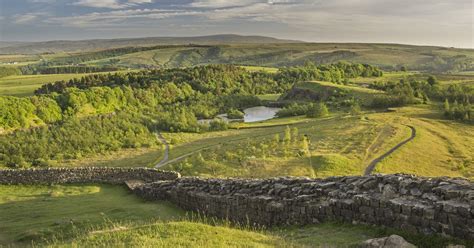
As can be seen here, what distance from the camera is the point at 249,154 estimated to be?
5094cm

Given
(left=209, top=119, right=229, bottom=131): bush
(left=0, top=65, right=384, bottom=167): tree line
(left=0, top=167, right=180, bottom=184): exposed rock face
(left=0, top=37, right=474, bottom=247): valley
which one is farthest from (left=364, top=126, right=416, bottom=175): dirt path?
(left=209, top=119, right=229, bottom=131): bush

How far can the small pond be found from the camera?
344 feet

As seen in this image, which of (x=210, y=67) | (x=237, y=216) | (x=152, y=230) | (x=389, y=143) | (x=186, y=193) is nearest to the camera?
(x=152, y=230)

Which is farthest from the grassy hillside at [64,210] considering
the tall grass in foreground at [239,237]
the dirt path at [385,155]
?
the dirt path at [385,155]

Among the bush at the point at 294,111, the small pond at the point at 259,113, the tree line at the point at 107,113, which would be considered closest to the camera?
the tree line at the point at 107,113

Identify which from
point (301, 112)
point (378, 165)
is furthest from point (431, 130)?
point (301, 112)

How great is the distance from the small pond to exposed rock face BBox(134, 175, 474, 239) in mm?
83471

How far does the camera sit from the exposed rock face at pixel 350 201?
11.6 metres

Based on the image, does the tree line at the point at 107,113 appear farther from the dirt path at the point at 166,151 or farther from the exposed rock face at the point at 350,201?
the exposed rock face at the point at 350,201

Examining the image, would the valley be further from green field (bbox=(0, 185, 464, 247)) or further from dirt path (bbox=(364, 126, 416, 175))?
dirt path (bbox=(364, 126, 416, 175))

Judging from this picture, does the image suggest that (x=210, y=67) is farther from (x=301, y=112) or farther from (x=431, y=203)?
(x=431, y=203)

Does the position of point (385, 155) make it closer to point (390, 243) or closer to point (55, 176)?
point (55, 176)

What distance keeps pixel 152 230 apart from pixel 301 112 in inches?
3315

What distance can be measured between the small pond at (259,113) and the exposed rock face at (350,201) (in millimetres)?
83471
